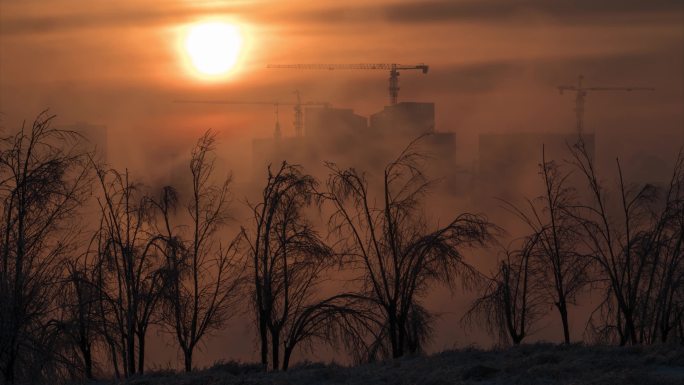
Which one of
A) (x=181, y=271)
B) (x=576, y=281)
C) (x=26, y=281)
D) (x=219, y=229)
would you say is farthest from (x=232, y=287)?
(x=576, y=281)

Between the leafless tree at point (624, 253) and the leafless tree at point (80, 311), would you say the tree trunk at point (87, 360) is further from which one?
the leafless tree at point (624, 253)

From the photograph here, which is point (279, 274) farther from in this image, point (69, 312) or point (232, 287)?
point (69, 312)

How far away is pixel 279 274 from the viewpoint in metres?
35.8

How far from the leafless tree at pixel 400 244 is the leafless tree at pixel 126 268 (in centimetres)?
685

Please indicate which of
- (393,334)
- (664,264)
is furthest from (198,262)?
(664,264)

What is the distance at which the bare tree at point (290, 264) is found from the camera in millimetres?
34250

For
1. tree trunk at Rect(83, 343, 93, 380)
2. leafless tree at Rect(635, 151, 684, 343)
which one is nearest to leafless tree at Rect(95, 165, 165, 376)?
tree trunk at Rect(83, 343, 93, 380)

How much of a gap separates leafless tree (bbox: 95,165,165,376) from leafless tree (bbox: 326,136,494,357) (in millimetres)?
6854

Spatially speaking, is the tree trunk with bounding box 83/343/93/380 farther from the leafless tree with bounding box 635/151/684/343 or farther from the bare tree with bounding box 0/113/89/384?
the leafless tree with bounding box 635/151/684/343

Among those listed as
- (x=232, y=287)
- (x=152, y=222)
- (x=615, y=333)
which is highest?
(x=152, y=222)

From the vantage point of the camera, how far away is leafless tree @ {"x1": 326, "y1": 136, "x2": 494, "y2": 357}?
35.1m

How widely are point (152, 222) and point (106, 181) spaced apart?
134 inches

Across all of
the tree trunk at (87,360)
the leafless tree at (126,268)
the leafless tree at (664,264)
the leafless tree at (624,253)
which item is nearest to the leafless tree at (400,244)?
the leafless tree at (624,253)

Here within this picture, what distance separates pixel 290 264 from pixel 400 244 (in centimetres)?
420
